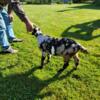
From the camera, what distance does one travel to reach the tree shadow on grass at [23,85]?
755 cm

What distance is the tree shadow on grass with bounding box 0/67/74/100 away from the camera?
7.55 metres

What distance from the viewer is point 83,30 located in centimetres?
1397

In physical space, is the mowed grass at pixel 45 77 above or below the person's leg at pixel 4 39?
below

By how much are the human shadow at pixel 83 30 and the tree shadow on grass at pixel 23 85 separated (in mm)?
4084

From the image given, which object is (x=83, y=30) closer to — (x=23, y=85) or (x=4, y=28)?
(x=4, y=28)

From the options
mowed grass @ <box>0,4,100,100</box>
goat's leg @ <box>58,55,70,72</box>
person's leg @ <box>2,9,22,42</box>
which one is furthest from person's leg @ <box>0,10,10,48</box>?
goat's leg @ <box>58,55,70,72</box>

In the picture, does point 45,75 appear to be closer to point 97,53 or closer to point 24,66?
point 24,66

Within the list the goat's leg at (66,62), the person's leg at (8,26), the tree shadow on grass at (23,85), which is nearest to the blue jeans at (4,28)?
the person's leg at (8,26)

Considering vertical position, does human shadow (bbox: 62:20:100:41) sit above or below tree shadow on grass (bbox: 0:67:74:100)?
below

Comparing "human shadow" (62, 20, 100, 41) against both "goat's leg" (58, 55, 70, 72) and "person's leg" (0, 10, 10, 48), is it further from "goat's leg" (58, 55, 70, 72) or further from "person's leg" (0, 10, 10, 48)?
"goat's leg" (58, 55, 70, 72)

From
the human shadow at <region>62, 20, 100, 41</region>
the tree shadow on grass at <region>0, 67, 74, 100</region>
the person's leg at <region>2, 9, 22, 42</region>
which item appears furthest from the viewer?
the human shadow at <region>62, 20, 100, 41</region>

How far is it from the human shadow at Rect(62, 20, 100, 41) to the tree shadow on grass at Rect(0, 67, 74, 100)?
4.08 meters

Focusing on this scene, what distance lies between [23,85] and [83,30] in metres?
6.56

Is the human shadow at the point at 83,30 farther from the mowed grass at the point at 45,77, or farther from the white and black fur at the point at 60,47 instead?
the white and black fur at the point at 60,47
